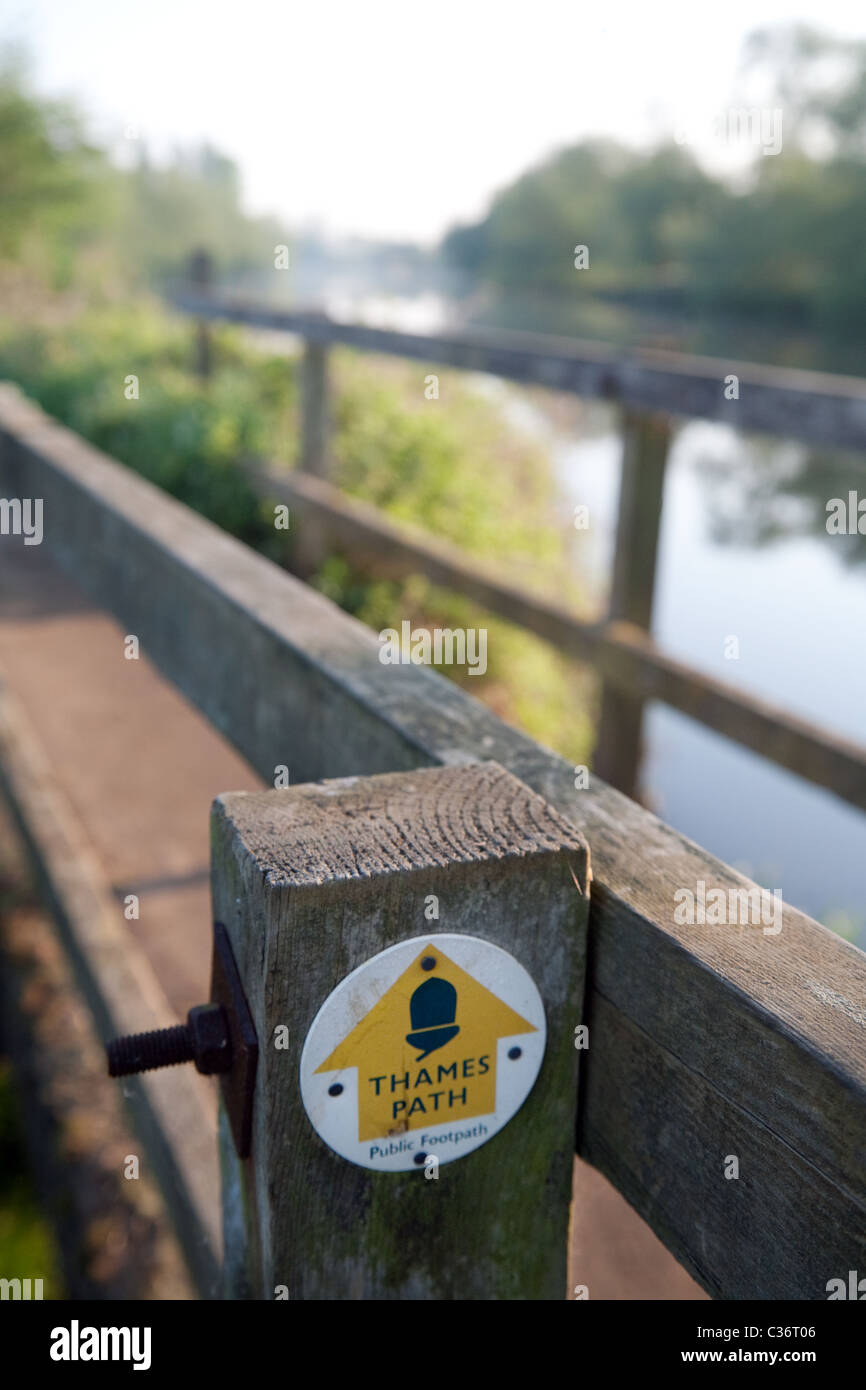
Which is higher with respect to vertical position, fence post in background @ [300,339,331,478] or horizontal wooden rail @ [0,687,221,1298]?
fence post in background @ [300,339,331,478]

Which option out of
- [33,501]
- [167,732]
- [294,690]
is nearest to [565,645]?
[167,732]

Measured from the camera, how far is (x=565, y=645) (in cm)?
410

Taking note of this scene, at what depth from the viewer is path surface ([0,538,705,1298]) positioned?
2145mm

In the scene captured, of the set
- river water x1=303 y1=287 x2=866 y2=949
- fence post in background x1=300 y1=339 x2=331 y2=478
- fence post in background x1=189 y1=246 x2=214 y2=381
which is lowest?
river water x1=303 y1=287 x2=866 y2=949

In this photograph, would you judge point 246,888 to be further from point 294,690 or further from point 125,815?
point 125,815

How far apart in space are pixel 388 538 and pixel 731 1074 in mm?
4177

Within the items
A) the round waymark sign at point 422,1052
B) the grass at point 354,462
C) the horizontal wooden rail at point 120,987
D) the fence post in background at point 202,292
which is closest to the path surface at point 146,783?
the horizontal wooden rail at point 120,987

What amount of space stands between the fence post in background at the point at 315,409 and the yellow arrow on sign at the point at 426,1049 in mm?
4892

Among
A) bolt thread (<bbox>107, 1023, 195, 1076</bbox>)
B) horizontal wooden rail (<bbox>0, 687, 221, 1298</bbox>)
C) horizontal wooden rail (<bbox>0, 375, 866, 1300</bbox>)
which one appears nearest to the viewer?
horizontal wooden rail (<bbox>0, 375, 866, 1300</bbox>)

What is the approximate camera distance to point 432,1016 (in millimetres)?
823

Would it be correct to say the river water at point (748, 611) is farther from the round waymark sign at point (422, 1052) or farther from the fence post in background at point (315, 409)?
the round waymark sign at point (422, 1052)

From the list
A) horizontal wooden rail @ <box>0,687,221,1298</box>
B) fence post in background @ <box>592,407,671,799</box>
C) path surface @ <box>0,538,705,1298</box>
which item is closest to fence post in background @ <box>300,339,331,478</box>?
path surface @ <box>0,538,705,1298</box>

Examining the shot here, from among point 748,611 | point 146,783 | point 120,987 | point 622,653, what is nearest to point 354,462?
Result: point 622,653

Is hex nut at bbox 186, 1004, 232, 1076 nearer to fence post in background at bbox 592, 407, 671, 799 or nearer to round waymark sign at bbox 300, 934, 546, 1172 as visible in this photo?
round waymark sign at bbox 300, 934, 546, 1172
